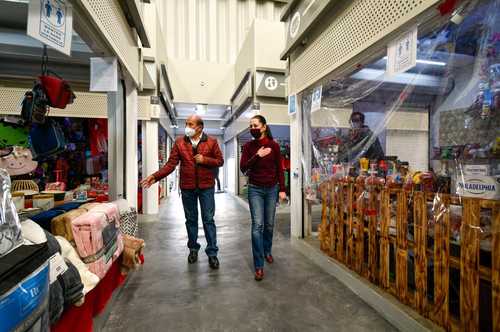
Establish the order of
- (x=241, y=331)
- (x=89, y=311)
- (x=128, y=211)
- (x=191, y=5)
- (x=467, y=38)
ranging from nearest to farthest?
1. (x=89, y=311)
2. (x=241, y=331)
3. (x=467, y=38)
4. (x=128, y=211)
5. (x=191, y=5)

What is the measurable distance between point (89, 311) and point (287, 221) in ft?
11.0

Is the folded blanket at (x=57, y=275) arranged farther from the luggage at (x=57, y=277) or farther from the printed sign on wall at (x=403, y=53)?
the printed sign on wall at (x=403, y=53)

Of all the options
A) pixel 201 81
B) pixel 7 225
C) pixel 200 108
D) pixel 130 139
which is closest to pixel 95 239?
pixel 7 225

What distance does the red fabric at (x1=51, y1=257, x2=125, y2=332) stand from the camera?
1164 millimetres

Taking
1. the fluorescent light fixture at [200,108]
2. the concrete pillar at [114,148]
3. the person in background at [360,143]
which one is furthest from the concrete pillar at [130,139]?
the fluorescent light fixture at [200,108]

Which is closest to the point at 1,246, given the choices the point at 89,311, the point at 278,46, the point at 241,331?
the point at 89,311

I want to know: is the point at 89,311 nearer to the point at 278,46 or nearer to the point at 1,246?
the point at 1,246

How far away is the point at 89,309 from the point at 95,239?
0.39 metres

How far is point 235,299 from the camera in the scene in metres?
1.90

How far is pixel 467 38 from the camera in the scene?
168cm

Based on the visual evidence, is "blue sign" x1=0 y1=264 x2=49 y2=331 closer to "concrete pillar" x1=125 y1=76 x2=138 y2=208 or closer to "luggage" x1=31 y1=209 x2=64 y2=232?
"luggage" x1=31 y1=209 x2=64 y2=232

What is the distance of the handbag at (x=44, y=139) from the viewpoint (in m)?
1.83

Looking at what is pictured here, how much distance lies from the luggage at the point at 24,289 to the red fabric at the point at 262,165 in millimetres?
1607

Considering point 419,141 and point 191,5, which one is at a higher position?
point 191,5
